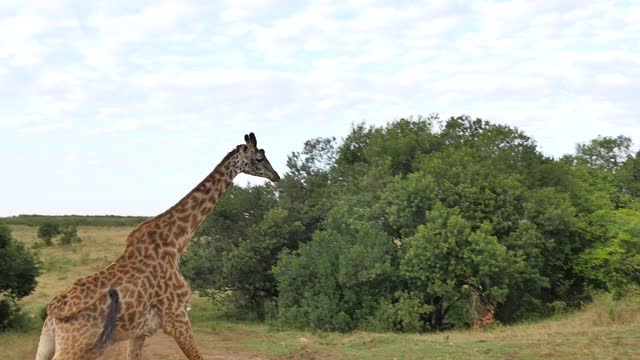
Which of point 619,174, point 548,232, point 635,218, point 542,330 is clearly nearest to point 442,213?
point 548,232

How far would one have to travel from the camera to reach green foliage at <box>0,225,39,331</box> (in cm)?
1931

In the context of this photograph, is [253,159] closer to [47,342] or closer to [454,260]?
[47,342]

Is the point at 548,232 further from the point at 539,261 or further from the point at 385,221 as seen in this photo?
the point at 385,221

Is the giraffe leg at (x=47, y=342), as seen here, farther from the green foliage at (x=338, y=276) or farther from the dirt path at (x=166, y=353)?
the green foliage at (x=338, y=276)

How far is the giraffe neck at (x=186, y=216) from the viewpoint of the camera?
8.19 meters

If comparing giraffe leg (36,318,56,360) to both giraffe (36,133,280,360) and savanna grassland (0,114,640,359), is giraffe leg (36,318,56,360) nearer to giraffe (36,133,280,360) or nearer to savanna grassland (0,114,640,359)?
giraffe (36,133,280,360)

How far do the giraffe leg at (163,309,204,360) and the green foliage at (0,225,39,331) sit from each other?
1341cm

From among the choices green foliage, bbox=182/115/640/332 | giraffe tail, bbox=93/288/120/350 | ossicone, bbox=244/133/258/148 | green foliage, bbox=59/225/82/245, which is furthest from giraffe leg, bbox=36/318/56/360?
green foliage, bbox=59/225/82/245

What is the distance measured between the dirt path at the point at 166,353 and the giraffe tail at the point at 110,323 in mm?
4519

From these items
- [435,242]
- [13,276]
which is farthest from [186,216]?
[13,276]

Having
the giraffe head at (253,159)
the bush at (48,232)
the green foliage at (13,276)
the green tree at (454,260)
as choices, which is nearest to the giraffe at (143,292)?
the giraffe head at (253,159)

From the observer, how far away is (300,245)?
20.5 m

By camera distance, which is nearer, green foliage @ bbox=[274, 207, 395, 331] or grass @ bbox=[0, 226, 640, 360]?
grass @ bbox=[0, 226, 640, 360]

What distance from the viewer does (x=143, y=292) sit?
7.66m
